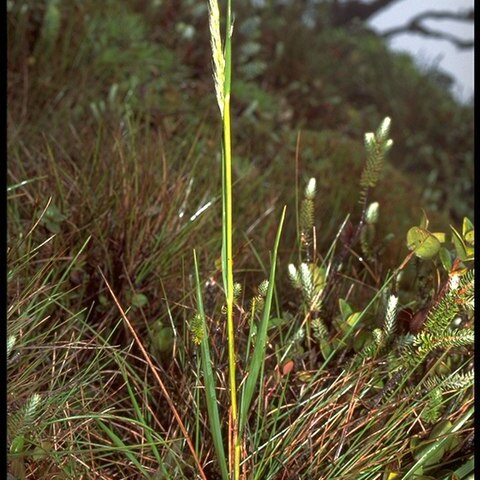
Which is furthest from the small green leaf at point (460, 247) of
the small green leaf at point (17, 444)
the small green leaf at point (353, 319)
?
the small green leaf at point (17, 444)

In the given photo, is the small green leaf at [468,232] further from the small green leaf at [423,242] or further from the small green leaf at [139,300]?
the small green leaf at [139,300]

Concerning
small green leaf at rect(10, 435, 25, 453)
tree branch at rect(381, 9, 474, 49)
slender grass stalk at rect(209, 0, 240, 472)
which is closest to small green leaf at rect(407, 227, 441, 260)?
slender grass stalk at rect(209, 0, 240, 472)

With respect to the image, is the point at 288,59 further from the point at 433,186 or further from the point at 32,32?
the point at 32,32

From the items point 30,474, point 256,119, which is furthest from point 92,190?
point 256,119

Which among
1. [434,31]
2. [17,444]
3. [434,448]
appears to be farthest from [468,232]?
[434,31]

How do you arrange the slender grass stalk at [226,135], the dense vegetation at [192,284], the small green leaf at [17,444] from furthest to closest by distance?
the dense vegetation at [192,284]
the small green leaf at [17,444]
the slender grass stalk at [226,135]

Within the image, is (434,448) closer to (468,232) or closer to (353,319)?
(353,319)

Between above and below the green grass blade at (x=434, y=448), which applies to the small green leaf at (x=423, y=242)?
above
